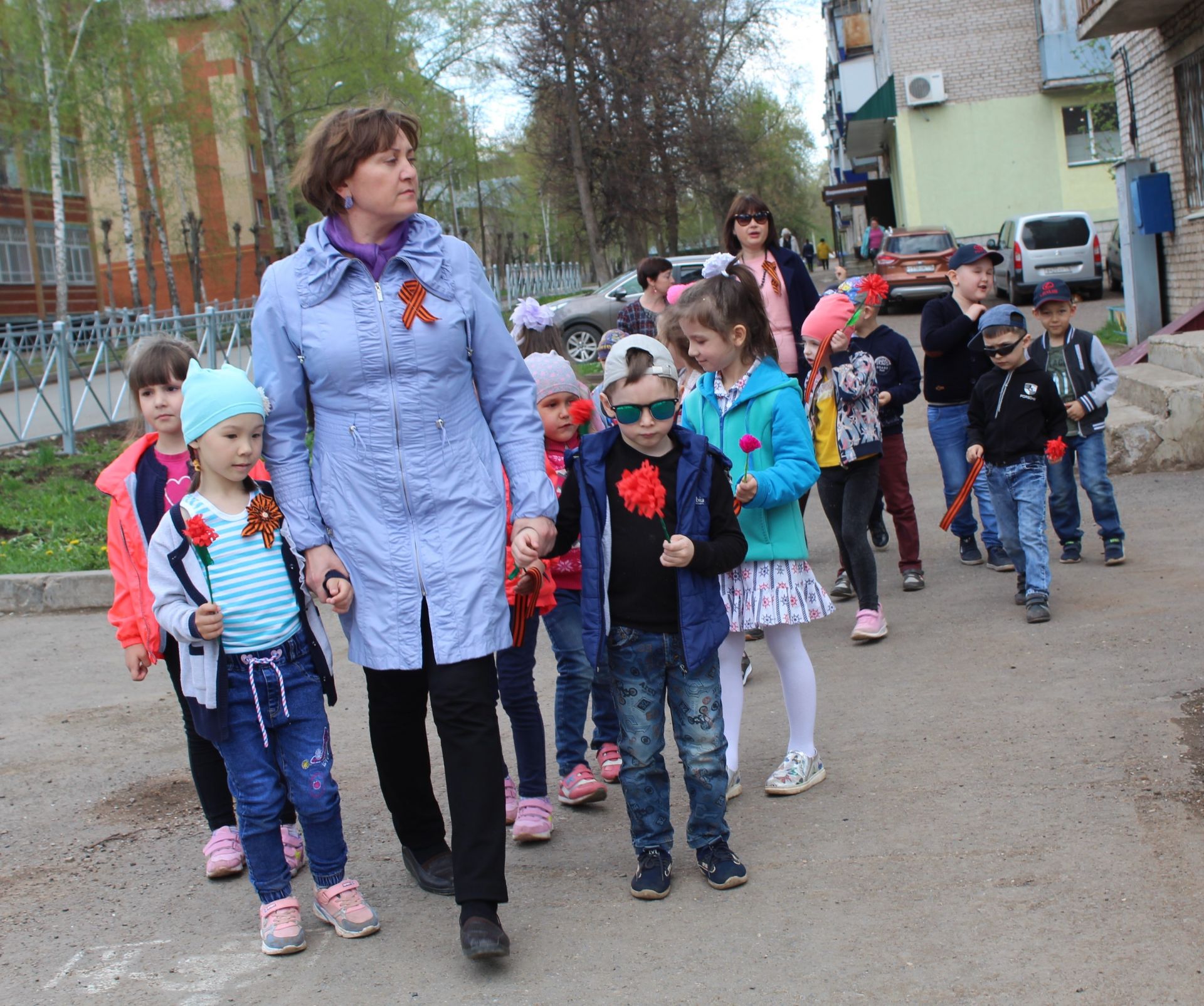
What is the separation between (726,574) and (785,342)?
2.75m

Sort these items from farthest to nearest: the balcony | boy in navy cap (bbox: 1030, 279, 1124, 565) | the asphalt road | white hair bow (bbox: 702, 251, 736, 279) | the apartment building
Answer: the apartment building < the balcony < boy in navy cap (bbox: 1030, 279, 1124, 565) < white hair bow (bbox: 702, 251, 736, 279) < the asphalt road

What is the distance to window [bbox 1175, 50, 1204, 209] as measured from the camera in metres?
14.7

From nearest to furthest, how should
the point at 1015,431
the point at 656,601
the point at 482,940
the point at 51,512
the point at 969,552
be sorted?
1. the point at 482,940
2. the point at 656,601
3. the point at 1015,431
4. the point at 969,552
5. the point at 51,512

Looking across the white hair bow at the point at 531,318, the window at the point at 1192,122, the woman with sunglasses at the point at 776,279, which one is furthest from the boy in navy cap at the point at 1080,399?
the window at the point at 1192,122

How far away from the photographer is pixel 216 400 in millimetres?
3363

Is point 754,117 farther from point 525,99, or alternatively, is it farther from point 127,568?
point 127,568

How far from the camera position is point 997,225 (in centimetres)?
3309

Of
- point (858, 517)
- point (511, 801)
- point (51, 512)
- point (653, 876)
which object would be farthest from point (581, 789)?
point (51, 512)

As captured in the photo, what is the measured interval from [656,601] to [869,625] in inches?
106

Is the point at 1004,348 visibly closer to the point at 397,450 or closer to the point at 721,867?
the point at 721,867

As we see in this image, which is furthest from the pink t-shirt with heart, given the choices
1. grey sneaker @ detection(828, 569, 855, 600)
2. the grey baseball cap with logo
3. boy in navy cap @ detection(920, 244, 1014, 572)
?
boy in navy cap @ detection(920, 244, 1014, 572)

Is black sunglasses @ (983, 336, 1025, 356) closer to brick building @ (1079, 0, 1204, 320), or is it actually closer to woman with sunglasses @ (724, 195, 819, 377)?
woman with sunglasses @ (724, 195, 819, 377)

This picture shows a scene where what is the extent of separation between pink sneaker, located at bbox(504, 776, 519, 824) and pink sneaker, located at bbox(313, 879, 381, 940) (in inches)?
28.0

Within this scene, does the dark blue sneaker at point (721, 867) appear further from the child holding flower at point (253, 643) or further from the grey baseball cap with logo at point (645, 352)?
the grey baseball cap with logo at point (645, 352)
